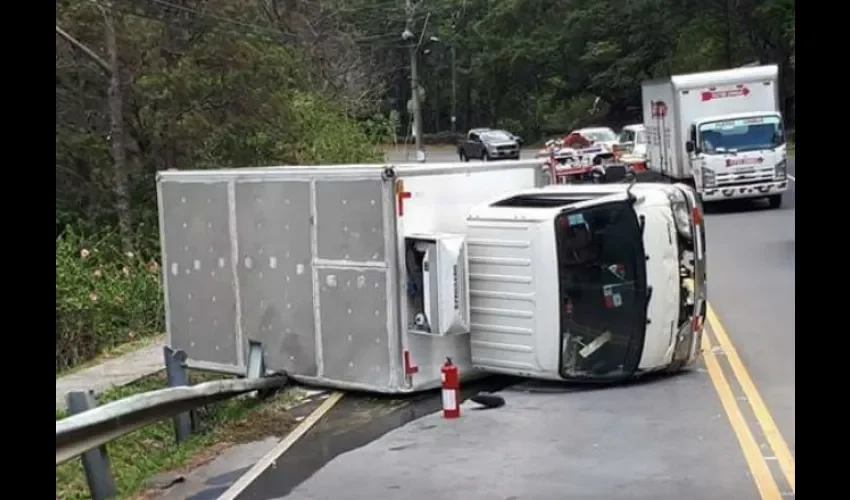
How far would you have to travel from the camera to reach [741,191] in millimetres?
26719

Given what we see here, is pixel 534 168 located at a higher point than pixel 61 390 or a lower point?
higher

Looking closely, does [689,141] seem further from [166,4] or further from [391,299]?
[391,299]

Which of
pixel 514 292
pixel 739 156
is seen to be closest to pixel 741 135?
pixel 739 156

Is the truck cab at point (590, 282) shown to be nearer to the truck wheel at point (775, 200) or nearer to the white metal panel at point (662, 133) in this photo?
the truck wheel at point (775, 200)

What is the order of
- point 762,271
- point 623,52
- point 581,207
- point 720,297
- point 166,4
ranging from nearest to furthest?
point 581,207, point 720,297, point 762,271, point 166,4, point 623,52

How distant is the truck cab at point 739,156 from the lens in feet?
86.8

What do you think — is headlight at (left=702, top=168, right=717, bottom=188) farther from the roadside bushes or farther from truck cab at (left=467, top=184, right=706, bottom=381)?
A: truck cab at (left=467, top=184, right=706, bottom=381)

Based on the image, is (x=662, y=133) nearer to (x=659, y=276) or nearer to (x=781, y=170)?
(x=781, y=170)

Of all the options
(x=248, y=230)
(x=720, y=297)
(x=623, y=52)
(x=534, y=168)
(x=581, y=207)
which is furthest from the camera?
(x=623, y=52)

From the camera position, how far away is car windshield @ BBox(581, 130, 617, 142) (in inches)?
1781

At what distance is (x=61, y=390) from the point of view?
1312cm
